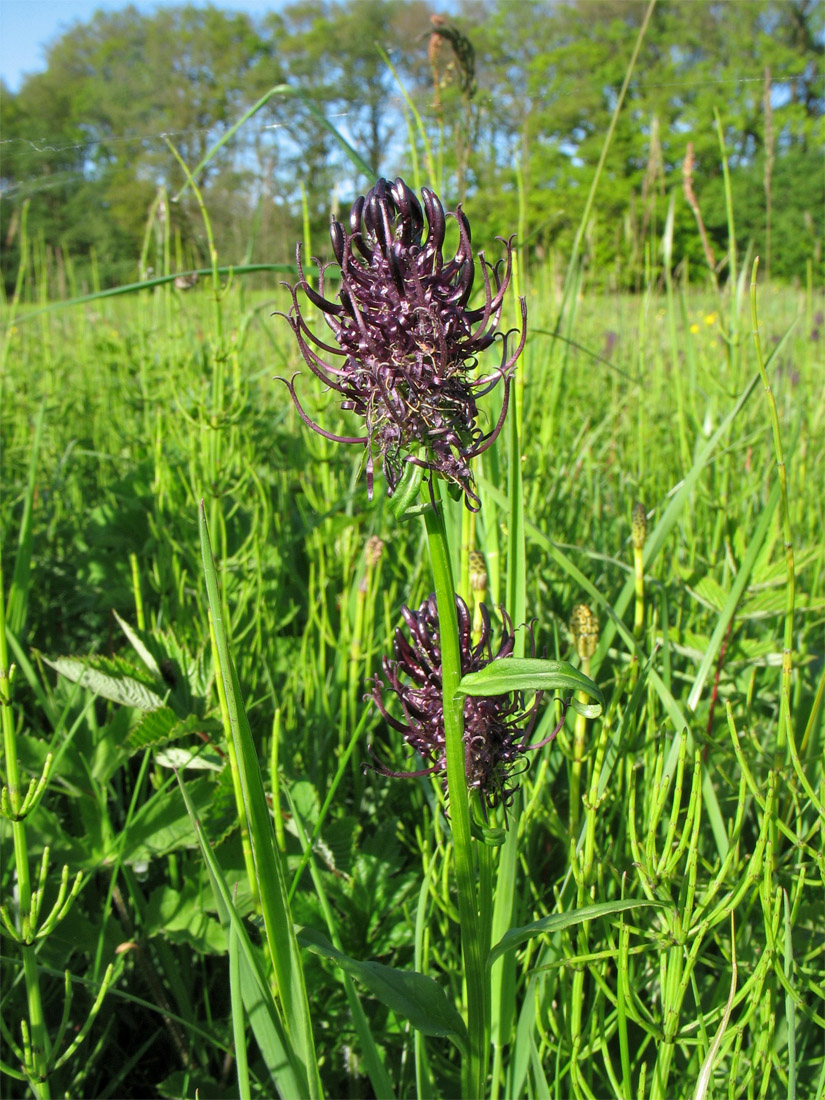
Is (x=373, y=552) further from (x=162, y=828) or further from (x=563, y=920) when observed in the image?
(x=563, y=920)

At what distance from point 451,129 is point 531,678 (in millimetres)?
2845

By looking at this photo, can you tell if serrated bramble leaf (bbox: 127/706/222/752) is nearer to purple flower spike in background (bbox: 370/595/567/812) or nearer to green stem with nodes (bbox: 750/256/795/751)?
purple flower spike in background (bbox: 370/595/567/812)

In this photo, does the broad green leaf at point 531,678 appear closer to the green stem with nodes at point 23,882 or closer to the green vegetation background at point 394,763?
the green vegetation background at point 394,763

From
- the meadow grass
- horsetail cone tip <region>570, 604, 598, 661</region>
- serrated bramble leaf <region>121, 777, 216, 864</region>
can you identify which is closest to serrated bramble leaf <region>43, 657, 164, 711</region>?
the meadow grass

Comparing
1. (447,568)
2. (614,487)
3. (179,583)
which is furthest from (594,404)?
Answer: (447,568)

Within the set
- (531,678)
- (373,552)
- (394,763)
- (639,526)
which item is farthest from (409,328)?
(394,763)

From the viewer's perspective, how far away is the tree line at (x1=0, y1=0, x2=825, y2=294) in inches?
79.7

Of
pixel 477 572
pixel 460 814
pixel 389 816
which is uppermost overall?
pixel 477 572

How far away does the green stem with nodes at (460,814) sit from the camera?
634 millimetres

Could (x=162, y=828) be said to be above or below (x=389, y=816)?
above

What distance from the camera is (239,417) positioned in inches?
65.4

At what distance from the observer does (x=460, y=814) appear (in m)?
0.67

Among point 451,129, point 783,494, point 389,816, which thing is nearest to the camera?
point 783,494

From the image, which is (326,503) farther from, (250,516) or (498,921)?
(498,921)
